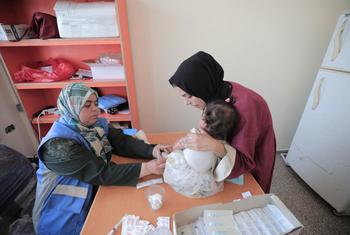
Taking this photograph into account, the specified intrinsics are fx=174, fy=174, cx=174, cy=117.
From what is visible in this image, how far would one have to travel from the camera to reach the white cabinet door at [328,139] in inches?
58.6

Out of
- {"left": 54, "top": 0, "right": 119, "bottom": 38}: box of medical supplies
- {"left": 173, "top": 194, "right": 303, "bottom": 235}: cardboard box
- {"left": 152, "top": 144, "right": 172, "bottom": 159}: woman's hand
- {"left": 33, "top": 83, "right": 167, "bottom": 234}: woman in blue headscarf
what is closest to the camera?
{"left": 173, "top": 194, "right": 303, "bottom": 235}: cardboard box

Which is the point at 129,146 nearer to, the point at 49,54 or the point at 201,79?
the point at 201,79

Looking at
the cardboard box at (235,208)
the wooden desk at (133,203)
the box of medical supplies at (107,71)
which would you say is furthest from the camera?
the box of medical supplies at (107,71)

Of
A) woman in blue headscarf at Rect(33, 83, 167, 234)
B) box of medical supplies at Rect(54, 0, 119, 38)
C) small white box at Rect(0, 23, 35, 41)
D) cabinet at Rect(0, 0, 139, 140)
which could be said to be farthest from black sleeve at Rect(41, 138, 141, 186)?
small white box at Rect(0, 23, 35, 41)

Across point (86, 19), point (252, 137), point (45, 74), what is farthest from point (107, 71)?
point (252, 137)

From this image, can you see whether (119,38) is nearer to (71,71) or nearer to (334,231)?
(71,71)

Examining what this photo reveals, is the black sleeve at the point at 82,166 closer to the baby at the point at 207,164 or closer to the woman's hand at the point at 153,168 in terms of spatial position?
the woman's hand at the point at 153,168

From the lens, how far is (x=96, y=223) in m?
0.73

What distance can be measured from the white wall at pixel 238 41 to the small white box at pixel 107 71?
30cm

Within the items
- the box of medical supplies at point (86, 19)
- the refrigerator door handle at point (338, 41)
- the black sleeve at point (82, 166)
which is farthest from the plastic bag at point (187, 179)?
the refrigerator door handle at point (338, 41)

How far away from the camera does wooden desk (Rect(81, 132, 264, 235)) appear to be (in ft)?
2.43

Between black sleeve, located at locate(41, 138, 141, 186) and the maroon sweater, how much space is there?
0.53m

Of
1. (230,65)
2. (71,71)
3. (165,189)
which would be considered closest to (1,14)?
(71,71)

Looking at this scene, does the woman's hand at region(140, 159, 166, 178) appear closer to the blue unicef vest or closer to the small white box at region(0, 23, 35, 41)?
the blue unicef vest
